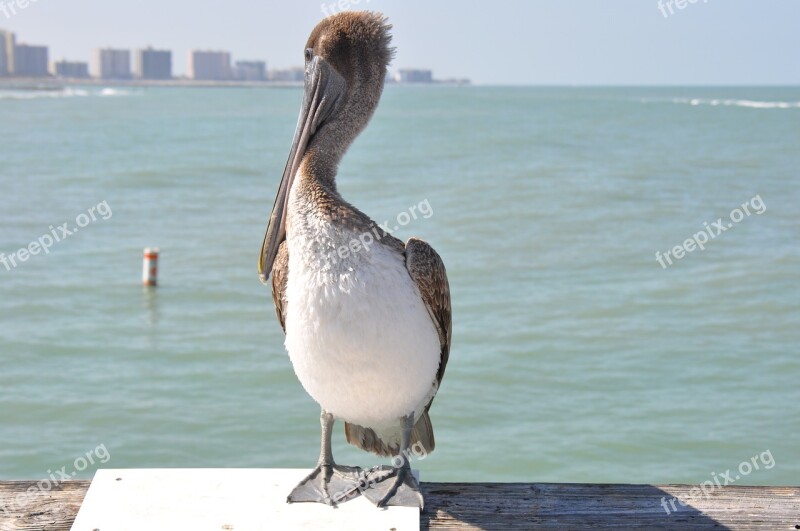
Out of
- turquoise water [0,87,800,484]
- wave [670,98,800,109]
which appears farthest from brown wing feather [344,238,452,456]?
wave [670,98,800,109]

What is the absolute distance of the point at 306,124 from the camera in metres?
3.10

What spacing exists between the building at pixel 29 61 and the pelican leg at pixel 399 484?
117990 mm

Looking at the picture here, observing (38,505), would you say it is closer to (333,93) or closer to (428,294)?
(428,294)

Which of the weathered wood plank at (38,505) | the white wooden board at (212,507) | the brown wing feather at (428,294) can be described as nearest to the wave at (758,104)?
the brown wing feather at (428,294)

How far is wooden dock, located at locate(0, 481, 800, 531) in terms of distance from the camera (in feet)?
9.35

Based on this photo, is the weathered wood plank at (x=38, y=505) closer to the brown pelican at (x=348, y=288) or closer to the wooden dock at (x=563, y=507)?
the wooden dock at (x=563, y=507)

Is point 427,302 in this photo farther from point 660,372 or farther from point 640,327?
point 640,327

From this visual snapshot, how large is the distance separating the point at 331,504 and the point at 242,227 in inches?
506

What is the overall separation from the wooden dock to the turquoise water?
158 inches

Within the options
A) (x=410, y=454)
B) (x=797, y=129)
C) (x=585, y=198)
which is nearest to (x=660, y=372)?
(x=410, y=454)

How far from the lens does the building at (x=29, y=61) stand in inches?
4458

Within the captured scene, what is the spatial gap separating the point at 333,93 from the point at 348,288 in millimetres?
659

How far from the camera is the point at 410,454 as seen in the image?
3.22m

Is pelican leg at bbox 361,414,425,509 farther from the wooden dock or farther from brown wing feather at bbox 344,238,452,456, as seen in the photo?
brown wing feather at bbox 344,238,452,456
